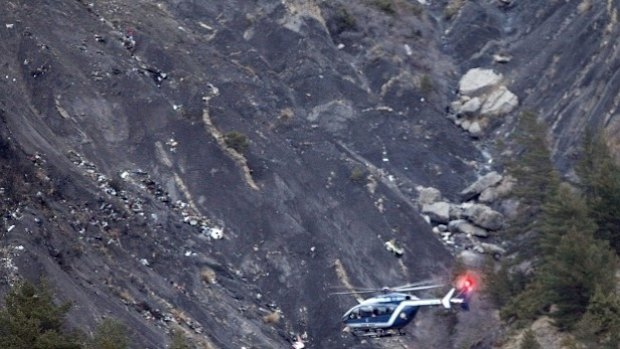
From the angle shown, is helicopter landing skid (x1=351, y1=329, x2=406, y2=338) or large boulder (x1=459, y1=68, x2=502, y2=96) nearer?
helicopter landing skid (x1=351, y1=329, x2=406, y2=338)

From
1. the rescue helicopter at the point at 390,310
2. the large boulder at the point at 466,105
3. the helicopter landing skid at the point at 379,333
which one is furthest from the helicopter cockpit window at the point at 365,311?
the large boulder at the point at 466,105

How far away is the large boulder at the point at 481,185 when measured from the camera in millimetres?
56531

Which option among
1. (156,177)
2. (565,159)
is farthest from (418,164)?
(156,177)

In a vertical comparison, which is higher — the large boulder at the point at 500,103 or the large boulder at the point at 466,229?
the large boulder at the point at 500,103

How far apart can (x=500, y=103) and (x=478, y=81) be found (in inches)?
90.4

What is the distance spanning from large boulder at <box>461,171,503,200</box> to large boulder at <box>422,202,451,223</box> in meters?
1.27

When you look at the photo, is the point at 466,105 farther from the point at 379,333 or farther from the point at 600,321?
the point at 600,321

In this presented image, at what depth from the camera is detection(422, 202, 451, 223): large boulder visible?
2163 inches

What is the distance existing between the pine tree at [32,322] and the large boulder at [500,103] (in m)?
31.4

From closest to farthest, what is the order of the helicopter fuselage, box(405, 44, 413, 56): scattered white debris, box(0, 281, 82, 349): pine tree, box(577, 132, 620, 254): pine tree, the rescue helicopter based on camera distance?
box(0, 281, 82, 349): pine tree → the rescue helicopter → the helicopter fuselage → box(577, 132, 620, 254): pine tree → box(405, 44, 413, 56): scattered white debris

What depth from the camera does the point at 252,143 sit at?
54.2m

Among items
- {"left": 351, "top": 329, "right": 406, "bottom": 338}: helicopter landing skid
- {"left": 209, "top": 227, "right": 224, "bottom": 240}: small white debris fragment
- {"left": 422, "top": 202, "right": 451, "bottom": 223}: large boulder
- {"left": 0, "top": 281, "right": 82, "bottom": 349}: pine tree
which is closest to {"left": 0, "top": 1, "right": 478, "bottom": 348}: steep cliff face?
{"left": 209, "top": 227, "right": 224, "bottom": 240}: small white debris fragment

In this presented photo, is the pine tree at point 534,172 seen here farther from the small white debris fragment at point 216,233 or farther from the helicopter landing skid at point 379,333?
the small white debris fragment at point 216,233

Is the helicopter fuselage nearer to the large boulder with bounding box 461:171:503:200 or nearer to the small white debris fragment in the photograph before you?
the small white debris fragment
